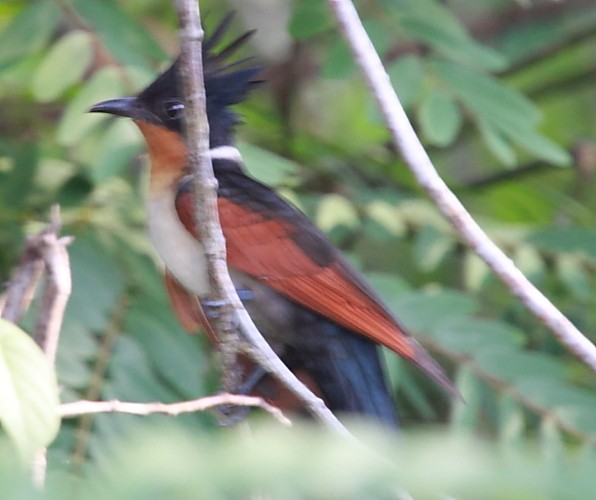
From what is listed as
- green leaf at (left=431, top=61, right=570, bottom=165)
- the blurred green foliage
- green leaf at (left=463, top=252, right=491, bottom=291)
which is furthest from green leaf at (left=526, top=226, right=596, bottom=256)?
green leaf at (left=431, top=61, right=570, bottom=165)

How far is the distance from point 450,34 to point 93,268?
1.22 metres

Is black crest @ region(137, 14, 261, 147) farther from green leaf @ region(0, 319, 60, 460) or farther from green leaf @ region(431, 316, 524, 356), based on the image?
green leaf @ region(0, 319, 60, 460)

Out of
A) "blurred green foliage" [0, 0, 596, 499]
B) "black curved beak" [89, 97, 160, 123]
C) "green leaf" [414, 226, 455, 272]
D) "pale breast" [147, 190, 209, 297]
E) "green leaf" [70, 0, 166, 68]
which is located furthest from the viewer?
"green leaf" [414, 226, 455, 272]

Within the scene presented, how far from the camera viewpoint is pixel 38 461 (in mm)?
1557

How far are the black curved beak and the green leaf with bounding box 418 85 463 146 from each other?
76cm

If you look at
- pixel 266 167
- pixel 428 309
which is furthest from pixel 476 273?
pixel 266 167

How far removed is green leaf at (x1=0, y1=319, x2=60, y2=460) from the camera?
127 centimetres

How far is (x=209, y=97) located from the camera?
271 cm

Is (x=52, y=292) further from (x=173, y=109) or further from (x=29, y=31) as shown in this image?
(x=29, y=31)

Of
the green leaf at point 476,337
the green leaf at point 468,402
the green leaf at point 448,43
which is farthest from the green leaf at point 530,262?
the green leaf at point 448,43

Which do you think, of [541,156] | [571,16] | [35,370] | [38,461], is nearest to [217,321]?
[38,461]

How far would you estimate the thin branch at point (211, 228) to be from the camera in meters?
1.51

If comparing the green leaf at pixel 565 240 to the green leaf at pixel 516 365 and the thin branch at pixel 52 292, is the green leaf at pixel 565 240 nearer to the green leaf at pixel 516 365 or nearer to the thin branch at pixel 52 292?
the green leaf at pixel 516 365

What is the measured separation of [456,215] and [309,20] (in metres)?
1.36
